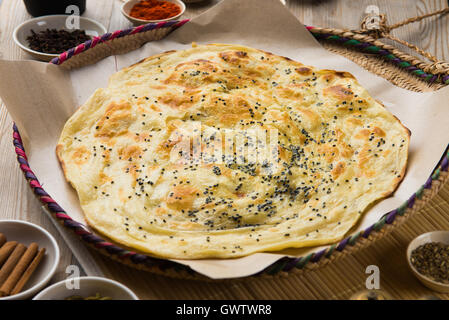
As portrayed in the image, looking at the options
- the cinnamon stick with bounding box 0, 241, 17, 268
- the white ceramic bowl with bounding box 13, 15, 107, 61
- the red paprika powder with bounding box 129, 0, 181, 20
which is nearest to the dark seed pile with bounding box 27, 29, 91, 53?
the white ceramic bowl with bounding box 13, 15, 107, 61

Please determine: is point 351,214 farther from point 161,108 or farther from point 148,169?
point 161,108

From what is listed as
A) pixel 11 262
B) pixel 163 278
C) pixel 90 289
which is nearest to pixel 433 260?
pixel 163 278

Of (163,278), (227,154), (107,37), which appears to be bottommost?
(163,278)

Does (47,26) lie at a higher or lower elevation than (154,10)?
lower

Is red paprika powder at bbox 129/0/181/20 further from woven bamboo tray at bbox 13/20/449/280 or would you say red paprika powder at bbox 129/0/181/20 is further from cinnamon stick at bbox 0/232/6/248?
cinnamon stick at bbox 0/232/6/248

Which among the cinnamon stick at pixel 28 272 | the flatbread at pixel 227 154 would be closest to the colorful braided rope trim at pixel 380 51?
the flatbread at pixel 227 154

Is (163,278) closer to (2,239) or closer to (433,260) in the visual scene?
(2,239)
